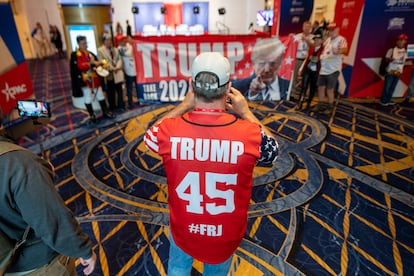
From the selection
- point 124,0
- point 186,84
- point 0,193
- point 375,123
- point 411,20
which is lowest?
point 375,123

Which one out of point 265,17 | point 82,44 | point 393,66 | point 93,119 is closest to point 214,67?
point 82,44

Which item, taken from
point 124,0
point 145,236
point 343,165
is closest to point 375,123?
point 343,165

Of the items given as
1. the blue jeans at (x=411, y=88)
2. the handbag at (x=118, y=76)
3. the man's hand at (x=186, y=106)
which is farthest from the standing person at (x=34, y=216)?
the blue jeans at (x=411, y=88)

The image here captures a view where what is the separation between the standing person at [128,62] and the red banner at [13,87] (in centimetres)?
183

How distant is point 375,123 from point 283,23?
5275 mm

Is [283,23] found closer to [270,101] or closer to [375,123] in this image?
[270,101]

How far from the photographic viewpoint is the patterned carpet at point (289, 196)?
2.29 m

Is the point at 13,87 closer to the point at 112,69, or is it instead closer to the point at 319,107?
the point at 112,69

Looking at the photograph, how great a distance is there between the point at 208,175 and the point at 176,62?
17.8 feet

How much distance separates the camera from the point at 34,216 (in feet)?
3.34

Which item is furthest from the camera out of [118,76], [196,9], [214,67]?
[196,9]

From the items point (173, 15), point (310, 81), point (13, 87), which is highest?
point (173, 15)

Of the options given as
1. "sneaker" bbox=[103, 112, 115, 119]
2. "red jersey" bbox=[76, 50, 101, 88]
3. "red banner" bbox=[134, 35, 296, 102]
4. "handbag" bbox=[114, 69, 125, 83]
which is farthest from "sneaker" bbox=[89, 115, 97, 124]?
"red banner" bbox=[134, 35, 296, 102]

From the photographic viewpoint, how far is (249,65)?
635 cm
